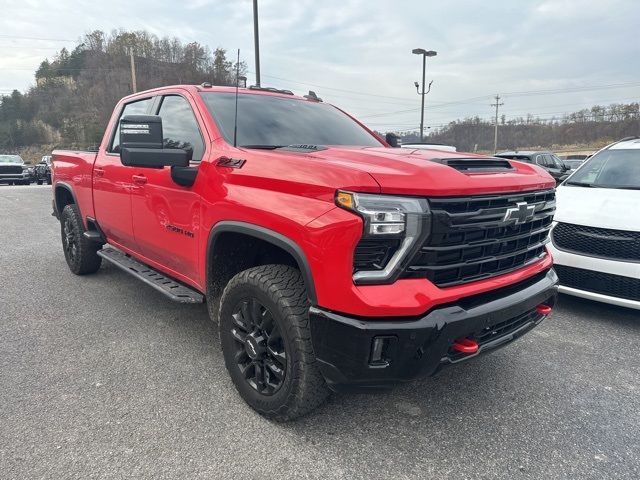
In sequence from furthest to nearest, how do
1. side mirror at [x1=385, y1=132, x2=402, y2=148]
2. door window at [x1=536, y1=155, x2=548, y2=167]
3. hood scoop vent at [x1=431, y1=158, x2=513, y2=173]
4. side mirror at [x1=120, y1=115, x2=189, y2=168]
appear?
1. door window at [x1=536, y1=155, x2=548, y2=167]
2. side mirror at [x1=385, y1=132, x2=402, y2=148]
3. side mirror at [x1=120, y1=115, x2=189, y2=168]
4. hood scoop vent at [x1=431, y1=158, x2=513, y2=173]

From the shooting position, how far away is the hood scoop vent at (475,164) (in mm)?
2326

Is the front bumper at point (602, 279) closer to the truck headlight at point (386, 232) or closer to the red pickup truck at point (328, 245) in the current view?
the red pickup truck at point (328, 245)

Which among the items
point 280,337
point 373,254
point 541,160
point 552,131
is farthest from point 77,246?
point 552,131

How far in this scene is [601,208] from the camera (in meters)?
4.26

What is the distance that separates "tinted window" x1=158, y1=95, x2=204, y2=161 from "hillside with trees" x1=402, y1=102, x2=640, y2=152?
46668mm

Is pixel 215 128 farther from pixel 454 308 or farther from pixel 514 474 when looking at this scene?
pixel 514 474

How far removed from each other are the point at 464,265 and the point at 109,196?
3.44 m

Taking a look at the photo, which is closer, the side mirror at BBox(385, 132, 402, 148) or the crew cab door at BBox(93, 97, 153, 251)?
the crew cab door at BBox(93, 97, 153, 251)

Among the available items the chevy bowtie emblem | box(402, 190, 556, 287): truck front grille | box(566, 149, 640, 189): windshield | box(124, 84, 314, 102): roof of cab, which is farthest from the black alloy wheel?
box(566, 149, 640, 189): windshield

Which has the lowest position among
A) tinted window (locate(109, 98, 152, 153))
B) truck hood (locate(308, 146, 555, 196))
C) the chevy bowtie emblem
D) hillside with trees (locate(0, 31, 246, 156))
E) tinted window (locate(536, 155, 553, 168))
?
the chevy bowtie emblem

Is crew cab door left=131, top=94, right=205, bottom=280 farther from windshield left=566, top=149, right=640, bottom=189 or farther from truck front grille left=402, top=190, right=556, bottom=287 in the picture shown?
windshield left=566, top=149, right=640, bottom=189

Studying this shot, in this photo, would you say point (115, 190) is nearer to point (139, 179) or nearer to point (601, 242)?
point (139, 179)

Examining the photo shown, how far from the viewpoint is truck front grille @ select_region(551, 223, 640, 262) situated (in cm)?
392

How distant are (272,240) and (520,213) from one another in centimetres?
134
